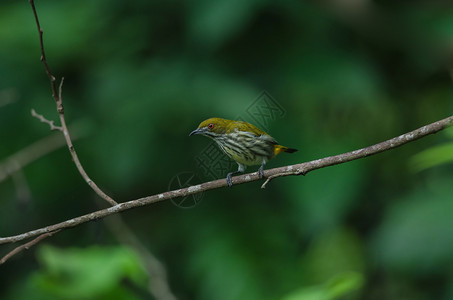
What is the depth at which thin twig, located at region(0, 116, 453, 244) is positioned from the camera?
1933 millimetres

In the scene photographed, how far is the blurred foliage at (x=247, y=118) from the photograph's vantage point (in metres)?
4.61

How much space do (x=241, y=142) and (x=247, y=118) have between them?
2.63ft

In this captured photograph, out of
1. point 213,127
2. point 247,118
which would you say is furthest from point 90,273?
point 247,118

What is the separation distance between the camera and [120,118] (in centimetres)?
492

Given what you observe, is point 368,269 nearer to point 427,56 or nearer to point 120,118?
point 427,56

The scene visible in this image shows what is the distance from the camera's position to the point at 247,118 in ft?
13.6

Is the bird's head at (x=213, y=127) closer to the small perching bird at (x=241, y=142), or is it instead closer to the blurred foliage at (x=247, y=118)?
the small perching bird at (x=241, y=142)

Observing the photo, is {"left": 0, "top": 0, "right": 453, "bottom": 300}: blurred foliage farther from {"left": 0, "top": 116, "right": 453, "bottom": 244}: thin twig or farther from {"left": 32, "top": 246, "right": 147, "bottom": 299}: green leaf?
{"left": 0, "top": 116, "right": 453, "bottom": 244}: thin twig

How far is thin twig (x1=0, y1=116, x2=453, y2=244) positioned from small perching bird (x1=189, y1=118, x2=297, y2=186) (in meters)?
1.02

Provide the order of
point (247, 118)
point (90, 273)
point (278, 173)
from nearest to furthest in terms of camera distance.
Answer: point (278, 173) → point (90, 273) → point (247, 118)

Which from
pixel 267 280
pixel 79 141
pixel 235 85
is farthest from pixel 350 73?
pixel 79 141

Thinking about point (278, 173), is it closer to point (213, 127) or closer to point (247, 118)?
point (213, 127)

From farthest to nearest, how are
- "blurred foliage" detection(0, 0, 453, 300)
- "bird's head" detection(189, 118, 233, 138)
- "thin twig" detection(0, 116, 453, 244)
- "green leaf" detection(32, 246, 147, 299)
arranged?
"blurred foliage" detection(0, 0, 453, 300) → "bird's head" detection(189, 118, 233, 138) → "green leaf" detection(32, 246, 147, 299) → "thin twig" detection(0, 116, 453, 244)

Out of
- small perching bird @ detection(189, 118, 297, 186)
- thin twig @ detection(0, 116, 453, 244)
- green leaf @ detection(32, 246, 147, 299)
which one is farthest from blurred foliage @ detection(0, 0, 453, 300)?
thin twig @ detection(0, 116, 453, 244)
